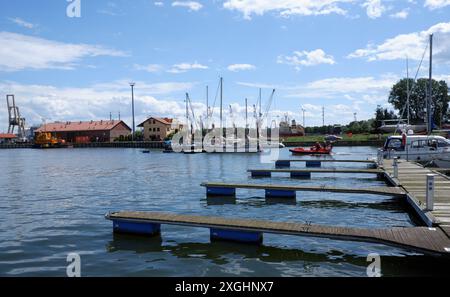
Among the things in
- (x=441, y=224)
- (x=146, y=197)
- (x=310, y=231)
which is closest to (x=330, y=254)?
(x=310, y=231)

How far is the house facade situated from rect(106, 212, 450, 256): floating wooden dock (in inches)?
5112

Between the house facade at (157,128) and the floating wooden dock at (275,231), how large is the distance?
12984cm

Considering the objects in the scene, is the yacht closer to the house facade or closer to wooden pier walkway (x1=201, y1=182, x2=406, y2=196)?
wooden pier walkway (x1=201, y1=182, x2=406, y2=196)

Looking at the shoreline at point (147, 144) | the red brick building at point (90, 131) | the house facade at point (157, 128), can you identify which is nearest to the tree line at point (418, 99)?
the shoreline at point (147, 144)

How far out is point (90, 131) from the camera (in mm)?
158750

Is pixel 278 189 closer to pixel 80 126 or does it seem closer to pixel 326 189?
pixel 326 189

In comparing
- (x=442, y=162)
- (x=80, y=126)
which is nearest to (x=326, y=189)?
(x=442, y=162)

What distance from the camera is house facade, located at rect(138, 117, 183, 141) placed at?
14525 cm

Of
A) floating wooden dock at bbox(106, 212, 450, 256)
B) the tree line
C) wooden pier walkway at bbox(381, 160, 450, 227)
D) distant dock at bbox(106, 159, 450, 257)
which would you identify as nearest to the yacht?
wooden pier walkway at bbox(381, 160, 450, 227)

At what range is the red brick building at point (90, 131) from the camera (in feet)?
513

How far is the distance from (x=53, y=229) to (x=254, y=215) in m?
8.49

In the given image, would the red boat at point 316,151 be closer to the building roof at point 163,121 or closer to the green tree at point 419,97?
the green tree at point 419,97

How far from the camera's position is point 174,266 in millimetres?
11828
